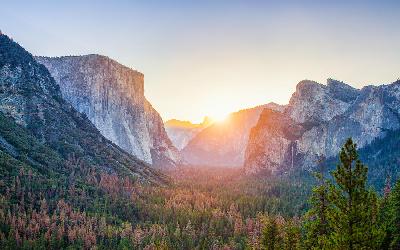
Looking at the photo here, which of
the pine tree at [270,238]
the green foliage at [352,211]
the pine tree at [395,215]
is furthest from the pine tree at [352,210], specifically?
the pine tree at [270,238]

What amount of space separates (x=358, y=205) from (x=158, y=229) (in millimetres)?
143590

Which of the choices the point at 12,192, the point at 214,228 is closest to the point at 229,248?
the point at 214,228

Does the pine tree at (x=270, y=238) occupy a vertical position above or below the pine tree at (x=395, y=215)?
below

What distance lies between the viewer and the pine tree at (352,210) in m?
38.8

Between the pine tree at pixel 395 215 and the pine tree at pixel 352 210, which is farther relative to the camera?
the pine tree at pixel 395 215

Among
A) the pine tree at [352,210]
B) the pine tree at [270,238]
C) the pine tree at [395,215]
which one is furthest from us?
the pine tree at [270,238]

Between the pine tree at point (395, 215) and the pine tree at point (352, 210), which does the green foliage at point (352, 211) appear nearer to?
the pine tree at point (352, 210)

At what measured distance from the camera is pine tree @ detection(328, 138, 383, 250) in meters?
38.8

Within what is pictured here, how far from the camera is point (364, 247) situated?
126 feet

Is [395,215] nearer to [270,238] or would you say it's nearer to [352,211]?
[270,238]

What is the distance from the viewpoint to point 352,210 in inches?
1555

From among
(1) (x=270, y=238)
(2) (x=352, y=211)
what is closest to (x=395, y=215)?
(1) (x=270, y=238)

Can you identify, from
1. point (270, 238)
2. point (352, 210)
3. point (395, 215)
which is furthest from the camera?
point (270, 238)

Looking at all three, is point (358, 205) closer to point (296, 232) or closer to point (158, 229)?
point (296, 232)
